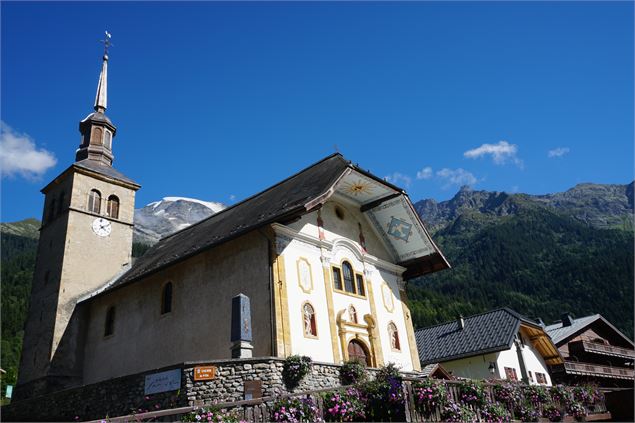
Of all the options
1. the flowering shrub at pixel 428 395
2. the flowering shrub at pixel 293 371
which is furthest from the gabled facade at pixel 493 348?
the flowering shrub at pixel 428 395

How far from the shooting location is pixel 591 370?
35.4 meters

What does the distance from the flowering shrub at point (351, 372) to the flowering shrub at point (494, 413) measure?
4.30 metres

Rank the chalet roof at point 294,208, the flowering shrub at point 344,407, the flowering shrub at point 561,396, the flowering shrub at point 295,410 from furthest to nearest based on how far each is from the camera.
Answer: the chalet roof at point 294,208 < the flowering shrub at point 561,396 < the flowering shrub at point 344,407 < the flowering shrub at point 295,410

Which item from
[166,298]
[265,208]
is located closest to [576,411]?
[265,208]

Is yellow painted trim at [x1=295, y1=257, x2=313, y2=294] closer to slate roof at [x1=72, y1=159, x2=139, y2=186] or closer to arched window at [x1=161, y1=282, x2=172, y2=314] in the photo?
arched window at [x1=161, y1=282, x2=172, y2=314]

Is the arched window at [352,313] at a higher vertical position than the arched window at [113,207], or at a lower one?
lower

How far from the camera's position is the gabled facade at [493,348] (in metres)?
28.8

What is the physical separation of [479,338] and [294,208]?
17.5 m

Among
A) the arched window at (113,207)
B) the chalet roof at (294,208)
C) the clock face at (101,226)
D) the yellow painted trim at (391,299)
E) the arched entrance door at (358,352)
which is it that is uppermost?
the arched window at (113,207)

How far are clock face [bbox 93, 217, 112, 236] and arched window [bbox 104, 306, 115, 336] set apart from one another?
18.0 ft

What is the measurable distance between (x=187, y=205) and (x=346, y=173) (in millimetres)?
183521

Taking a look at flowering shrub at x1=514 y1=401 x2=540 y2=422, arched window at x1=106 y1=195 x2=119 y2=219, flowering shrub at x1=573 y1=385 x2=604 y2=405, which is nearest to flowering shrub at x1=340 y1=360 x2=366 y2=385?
flowering shrub at x1=514 y1=401 x2=540 y2=422

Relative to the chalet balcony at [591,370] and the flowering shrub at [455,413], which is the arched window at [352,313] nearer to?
the flowering shrub at [455,413]

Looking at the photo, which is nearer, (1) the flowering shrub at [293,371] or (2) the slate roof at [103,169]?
(1) the flowering shrub at [293,371]
